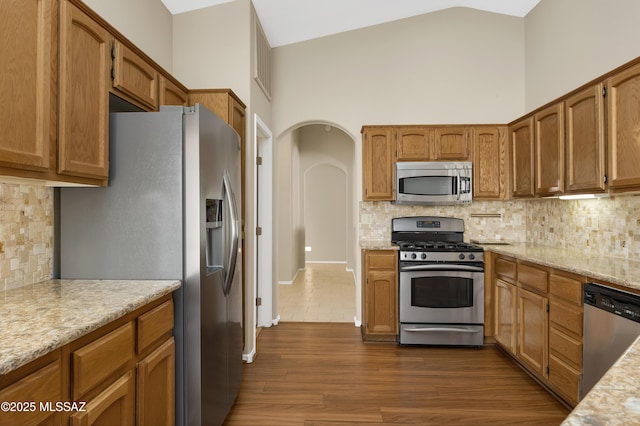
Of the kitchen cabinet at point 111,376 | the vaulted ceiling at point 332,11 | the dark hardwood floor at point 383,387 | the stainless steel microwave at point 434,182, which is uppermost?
the vaulted ceiling at point 332,11

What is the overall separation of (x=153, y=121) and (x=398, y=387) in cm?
235

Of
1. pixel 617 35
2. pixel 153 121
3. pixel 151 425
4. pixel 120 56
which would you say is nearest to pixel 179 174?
pixel 153 121

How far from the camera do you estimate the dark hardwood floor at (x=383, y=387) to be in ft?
7.63

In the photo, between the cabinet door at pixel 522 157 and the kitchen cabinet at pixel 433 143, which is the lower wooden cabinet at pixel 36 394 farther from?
the cabinet door at pixel 522 157

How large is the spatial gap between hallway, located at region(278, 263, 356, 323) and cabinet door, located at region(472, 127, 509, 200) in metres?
2.07

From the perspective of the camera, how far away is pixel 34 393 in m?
1.00

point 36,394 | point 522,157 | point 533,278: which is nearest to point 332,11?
point 522,157

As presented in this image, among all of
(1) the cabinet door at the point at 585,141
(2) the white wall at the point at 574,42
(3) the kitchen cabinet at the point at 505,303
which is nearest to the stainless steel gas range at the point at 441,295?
(3) the kitchen cabinet at the point at 505,303

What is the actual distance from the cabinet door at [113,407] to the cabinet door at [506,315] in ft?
9.10

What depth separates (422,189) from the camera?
385 cm

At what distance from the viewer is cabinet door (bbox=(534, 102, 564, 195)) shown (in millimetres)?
2857

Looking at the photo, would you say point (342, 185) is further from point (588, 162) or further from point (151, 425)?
point (151, 425)

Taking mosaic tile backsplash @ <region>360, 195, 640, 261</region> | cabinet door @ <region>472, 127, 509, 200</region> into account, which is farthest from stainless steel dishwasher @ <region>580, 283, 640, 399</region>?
cabinet door @ <region>472, 127, 509, 200</region>

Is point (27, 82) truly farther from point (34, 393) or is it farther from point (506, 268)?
point (506, 268)
